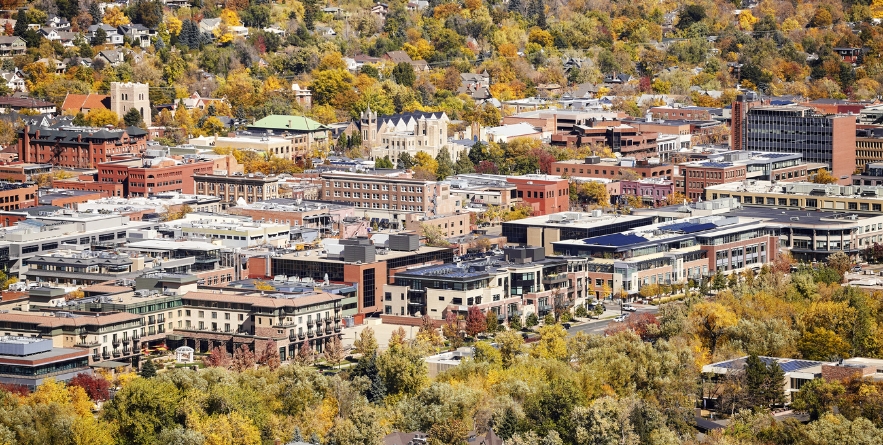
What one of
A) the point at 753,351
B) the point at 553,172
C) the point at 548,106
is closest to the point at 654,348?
the point at 753,351

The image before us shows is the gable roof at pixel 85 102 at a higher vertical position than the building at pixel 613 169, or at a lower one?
higher

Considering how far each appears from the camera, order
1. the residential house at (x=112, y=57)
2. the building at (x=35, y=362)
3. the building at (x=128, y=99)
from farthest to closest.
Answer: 1. the residential house at (x=112, y=57)
2. the building at (x=128, y=99)
3. the building at (x=35, y=362)

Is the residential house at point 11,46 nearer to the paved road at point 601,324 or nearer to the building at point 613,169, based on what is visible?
the building at point 613,169

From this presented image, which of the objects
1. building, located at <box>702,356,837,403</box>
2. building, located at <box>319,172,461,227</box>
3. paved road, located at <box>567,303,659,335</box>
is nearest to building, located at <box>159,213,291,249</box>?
building, located at <box>319,172,461,227</box>

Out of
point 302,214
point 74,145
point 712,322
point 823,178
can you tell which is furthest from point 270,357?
point 823,178

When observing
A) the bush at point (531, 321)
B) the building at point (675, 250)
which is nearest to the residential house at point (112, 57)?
the building at point (675, 250)

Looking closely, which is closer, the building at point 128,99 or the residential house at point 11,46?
the building at point 128,99

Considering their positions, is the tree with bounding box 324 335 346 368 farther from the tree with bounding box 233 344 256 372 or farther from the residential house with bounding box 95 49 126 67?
the residential house with bounding box 95 49 126 67
